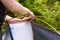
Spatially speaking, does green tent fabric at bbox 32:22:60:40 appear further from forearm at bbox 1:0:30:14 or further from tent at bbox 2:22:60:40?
forearm at bbox 1:0:30:14

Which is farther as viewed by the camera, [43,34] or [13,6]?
[43,34]

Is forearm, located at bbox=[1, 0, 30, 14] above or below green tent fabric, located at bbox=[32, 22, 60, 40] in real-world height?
above

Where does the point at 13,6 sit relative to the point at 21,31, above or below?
above

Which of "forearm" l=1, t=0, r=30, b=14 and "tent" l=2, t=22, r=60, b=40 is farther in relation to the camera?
"tent" l=2, t=22, r=60, b=40

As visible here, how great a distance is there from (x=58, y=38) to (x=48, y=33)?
0.40ft

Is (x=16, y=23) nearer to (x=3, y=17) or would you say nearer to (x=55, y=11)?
(x=3, y=17)

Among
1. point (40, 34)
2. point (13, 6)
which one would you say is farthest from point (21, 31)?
point (13, 6)

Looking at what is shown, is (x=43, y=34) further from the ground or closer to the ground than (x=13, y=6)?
closer to the ground

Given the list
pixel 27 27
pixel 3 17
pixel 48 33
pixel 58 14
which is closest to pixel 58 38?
pixel 48 33

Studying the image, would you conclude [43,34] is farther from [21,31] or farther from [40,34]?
[21,31]

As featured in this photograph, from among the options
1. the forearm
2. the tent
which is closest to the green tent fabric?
the tent

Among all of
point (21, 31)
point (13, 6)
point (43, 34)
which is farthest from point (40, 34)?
point (13, 6)

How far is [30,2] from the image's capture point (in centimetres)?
549

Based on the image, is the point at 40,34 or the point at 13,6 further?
the point at 40,34
